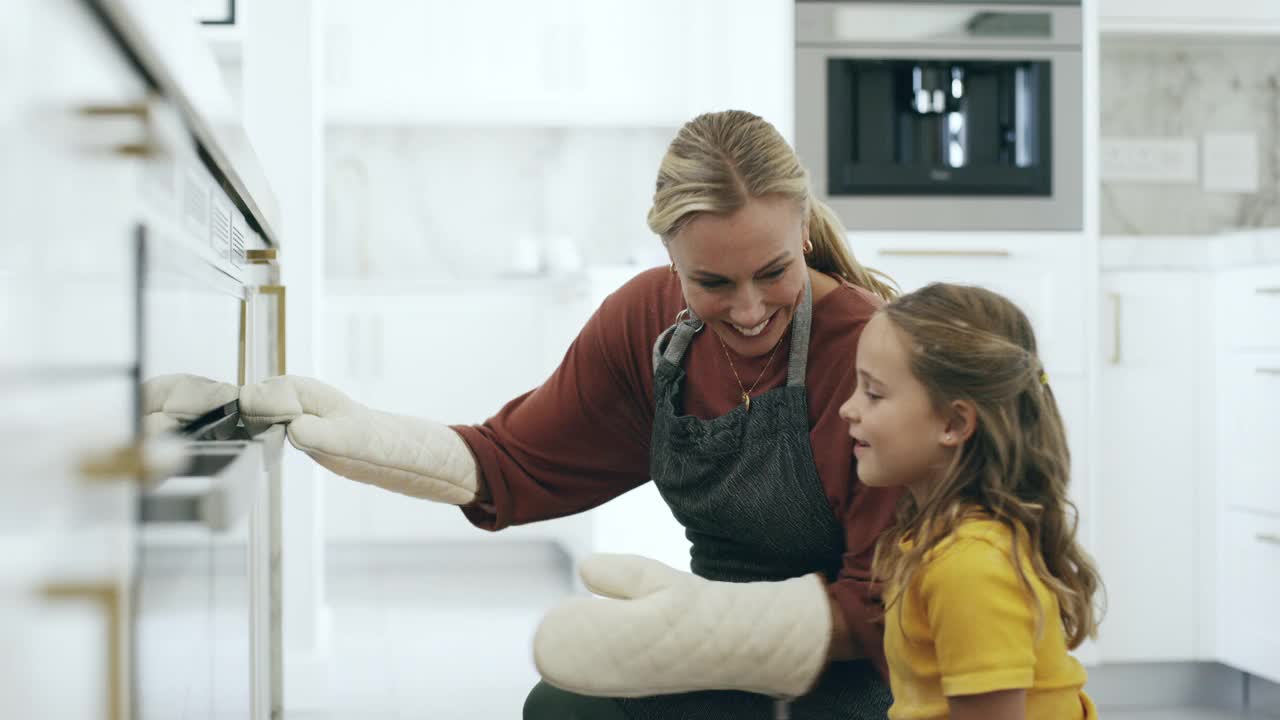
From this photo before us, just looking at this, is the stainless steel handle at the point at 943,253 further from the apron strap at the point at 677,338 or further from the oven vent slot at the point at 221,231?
the oven vent slot at the point at 221,231

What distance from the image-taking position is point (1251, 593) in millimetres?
2334

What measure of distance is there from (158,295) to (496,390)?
329 cm

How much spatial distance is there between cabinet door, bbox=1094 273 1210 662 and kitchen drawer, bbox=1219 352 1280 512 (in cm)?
6

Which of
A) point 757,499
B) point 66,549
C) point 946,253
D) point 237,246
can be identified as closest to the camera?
point 66,549

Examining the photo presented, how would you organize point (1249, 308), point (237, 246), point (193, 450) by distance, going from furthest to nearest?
point (1249, 308) < point (237, 246) < point (193, 450)

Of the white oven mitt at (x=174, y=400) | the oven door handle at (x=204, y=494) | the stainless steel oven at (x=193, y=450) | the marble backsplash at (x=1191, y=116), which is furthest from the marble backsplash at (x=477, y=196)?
the oven door handle at (x=204, y=494)

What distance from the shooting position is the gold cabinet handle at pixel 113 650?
0.43 m

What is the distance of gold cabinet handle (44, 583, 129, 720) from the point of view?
432 mm

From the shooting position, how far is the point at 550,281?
3775 millimetres

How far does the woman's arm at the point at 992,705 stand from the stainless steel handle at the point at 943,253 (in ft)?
5.05

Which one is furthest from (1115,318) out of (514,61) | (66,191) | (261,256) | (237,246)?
(66,191)

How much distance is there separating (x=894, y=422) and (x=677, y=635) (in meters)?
0.28

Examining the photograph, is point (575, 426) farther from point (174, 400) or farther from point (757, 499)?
point (174, 400)

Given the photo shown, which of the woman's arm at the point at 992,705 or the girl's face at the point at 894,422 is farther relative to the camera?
the girl's face at the point at 894,422
